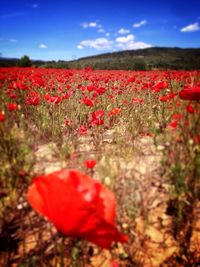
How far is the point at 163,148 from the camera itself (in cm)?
199

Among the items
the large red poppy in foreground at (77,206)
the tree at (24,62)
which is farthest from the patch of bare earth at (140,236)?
the tree at (24,62)

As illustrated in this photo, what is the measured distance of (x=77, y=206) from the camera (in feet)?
3.54

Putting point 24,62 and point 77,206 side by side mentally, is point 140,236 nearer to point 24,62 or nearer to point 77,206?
point 77,206

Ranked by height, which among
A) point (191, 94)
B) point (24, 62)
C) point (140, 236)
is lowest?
point (140, 236)

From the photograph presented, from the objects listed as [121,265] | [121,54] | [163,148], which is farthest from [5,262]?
[121,54]

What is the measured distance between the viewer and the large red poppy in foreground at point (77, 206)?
42.8 inches

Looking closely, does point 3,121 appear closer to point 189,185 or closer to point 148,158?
point 148,158

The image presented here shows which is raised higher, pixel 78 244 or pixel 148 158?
pixel 148 158

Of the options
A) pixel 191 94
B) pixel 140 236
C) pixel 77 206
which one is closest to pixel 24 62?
pixel 191 94

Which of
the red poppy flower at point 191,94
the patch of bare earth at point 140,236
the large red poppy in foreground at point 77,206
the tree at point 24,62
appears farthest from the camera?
the tree at point 24,62

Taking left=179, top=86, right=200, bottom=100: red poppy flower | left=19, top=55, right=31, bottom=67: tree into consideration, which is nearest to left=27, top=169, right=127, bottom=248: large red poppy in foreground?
left=179, top=86, right=200, bottom=100: red poppy flower

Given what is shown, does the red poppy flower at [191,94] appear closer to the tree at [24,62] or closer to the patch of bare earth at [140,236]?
the patch of bare earth at [140,236]

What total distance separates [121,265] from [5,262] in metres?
0.79

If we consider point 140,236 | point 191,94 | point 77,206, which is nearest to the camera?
point 77,206
